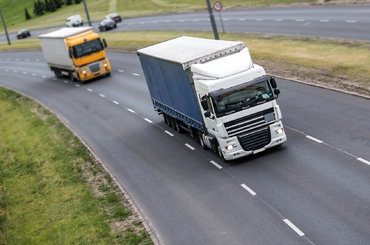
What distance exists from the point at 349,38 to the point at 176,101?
1926 centimetres

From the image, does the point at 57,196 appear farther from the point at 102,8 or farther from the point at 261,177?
the point at 102,8

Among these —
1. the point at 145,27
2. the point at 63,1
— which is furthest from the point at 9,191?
the point at 63,1

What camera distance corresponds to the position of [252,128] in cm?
2127

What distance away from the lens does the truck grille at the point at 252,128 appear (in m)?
21.1

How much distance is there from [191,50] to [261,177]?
678 centimetres

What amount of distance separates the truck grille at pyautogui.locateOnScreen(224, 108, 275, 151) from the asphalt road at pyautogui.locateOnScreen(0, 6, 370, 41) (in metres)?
20.5

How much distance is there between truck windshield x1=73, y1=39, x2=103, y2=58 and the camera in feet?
150

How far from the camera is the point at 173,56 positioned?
24391mm

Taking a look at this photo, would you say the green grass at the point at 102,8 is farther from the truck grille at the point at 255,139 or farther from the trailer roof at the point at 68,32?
the truck grille at the point at 255,139

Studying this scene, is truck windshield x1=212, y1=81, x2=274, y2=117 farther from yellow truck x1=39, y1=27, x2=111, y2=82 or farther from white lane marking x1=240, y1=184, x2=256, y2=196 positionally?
yellow truck x1=39, y1=27, x2=111, y2=82

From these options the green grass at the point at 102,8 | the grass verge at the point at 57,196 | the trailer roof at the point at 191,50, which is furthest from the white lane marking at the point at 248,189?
the green grass at the point at 102,8

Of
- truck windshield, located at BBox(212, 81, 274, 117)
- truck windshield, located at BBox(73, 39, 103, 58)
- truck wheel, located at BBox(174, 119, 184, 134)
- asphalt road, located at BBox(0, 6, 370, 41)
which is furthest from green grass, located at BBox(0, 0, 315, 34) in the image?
truck windshield, located at BBox(212, 81, 274, 117)

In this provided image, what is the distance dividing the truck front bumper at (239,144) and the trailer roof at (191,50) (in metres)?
3.33

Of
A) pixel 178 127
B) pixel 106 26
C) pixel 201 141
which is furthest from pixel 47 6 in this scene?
pixel 201 141
